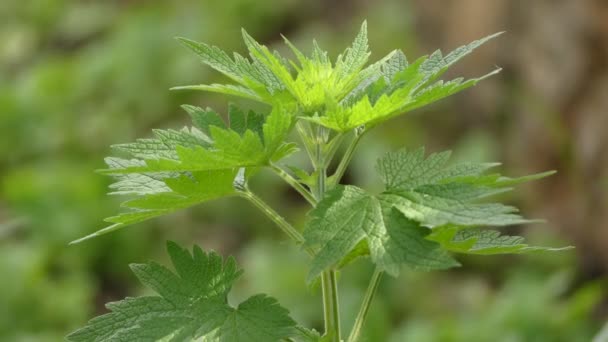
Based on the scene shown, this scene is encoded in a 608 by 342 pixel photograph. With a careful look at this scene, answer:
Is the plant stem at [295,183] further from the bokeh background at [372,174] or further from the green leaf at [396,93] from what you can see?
the bokeh background at [372,174]

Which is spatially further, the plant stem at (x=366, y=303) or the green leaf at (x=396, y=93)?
the plant stem at (x=366, y=303)

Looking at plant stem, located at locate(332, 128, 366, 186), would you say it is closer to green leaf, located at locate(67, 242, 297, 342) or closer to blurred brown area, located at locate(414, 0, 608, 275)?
green leaf, located at locate(67, 242, 297, 342)

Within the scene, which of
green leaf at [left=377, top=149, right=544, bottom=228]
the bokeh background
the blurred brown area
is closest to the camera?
green leaf at [left=377, top=149, right=544, bottom=228]

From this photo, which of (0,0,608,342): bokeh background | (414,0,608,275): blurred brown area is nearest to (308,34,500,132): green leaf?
(0,0,608,342): bokeh background

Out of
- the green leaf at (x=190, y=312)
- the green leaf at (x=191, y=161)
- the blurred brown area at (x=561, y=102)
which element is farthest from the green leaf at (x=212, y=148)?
the blurred brown area at (x=561, y=102)

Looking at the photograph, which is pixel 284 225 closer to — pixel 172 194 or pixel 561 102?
pixel 172 194

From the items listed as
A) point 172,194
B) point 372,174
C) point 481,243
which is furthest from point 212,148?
point 372,174

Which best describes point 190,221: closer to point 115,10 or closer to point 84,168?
point 84,168
